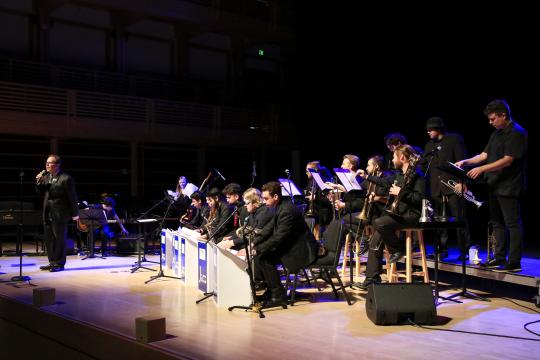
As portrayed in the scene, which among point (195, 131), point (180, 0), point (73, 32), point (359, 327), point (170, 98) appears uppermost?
point (180, 0)

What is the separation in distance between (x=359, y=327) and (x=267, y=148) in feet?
41.6

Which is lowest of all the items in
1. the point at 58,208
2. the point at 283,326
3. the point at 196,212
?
the point at 283,326

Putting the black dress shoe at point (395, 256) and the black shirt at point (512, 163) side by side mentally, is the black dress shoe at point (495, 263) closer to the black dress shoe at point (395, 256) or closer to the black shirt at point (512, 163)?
the black shirt at point (512, 163)

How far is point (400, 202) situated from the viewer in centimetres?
576

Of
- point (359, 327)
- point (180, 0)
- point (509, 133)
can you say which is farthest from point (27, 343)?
point (180, 0)

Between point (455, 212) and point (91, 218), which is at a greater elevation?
point (455, 212)

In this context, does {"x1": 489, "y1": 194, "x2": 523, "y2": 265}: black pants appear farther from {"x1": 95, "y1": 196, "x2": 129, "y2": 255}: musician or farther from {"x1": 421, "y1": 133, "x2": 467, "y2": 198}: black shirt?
{"x1": 95, "y1": 196, "x2": 129, "y2": 255}: musician

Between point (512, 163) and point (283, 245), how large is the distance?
236cm

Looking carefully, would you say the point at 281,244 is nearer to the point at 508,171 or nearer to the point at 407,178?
the point at 407,178

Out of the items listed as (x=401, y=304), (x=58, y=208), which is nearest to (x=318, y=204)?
(x=58, y=208)

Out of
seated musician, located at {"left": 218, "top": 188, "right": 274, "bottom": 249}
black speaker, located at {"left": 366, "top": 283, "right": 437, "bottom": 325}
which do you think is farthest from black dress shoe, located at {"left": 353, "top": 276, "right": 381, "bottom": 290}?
seated musician, located at {"left": 218, "top": 188, "right": 274, "bottom": 249}

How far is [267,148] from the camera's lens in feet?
56.5

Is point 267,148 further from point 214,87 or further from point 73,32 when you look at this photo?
point 73,32

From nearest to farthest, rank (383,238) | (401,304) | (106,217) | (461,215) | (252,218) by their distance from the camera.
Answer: (401,304) → (383,238) → (461,215) → (252,218) → (106,217)
